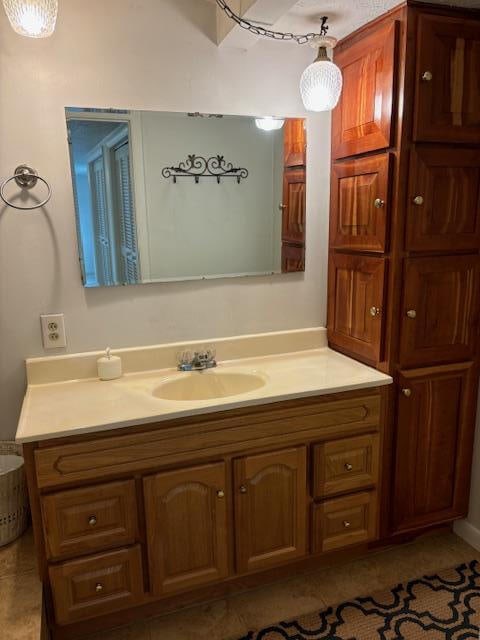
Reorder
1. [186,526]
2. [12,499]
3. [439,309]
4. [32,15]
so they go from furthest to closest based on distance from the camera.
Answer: [439,309]
[12,499]
[186,526]
[32,15]

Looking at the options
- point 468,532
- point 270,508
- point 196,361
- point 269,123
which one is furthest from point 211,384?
point 468,532

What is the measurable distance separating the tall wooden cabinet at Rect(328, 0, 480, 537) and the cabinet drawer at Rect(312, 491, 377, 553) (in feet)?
0.31

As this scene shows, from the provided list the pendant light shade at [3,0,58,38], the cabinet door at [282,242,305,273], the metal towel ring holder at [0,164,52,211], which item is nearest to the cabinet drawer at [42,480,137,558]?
the metal towel ring holder at [0,164,52,211]

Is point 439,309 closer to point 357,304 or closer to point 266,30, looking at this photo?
point 357,304

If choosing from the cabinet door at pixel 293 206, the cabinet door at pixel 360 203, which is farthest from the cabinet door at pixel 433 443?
the cabinet door at pixel 293 206

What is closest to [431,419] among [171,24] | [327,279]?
[327,279]

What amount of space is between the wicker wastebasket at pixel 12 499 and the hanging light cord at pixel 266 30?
1.75 meters

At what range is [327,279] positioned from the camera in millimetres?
2115

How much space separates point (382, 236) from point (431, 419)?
2.49 feet

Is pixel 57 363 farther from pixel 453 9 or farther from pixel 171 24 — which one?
pixel 453 9

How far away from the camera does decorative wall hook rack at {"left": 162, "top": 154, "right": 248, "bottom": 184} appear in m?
1.82

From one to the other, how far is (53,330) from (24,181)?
54 cm

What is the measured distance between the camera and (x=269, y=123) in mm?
1907

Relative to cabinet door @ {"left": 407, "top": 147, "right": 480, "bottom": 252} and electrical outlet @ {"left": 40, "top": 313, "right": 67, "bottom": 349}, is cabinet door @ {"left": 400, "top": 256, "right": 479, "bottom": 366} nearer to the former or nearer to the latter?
cabinet door @ {"left": 407, "top": 147, "right": 480, "bottom": 252}
